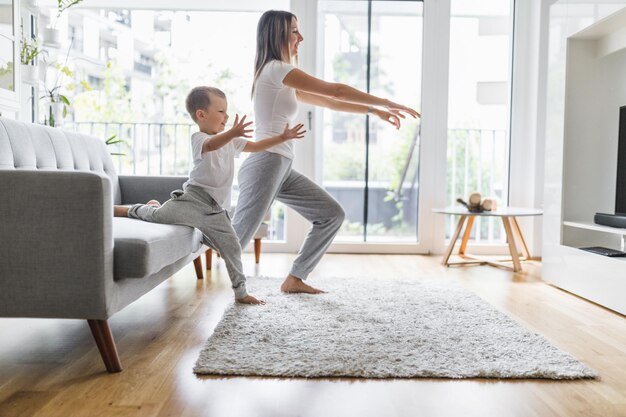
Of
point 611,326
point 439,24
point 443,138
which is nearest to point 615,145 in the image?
point 611,326

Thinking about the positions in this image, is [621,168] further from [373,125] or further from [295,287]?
[373,125]

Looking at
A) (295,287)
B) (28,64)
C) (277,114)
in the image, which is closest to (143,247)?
(277,114)

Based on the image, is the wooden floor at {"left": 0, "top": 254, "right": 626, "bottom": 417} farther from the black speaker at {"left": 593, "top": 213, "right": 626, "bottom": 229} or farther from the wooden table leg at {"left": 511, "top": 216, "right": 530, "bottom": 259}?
the wooden table leg at {"left": 511, "top": 216, "right": 530, "bottom": 259}

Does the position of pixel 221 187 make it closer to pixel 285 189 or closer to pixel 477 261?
pixel 285 189

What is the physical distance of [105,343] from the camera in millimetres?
1591

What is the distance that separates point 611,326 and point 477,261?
162 centimetres

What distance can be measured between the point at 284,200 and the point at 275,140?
43 cm

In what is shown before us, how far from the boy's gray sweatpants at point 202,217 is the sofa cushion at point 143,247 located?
0.12 meters

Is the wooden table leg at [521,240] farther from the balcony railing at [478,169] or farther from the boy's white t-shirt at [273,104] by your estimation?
the boy's white t-shirt at [273,104]

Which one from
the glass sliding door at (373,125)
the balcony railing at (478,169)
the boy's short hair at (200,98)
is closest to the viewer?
the boy's short hair at (200,98)

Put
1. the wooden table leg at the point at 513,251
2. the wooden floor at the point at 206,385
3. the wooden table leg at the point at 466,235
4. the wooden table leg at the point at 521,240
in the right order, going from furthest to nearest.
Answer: the wooden table leg at the point at 521,240, the wooden table leg at the point at 466,235, the wooden table leg at the point at 513,251, the wooden floor at the point at 206,385

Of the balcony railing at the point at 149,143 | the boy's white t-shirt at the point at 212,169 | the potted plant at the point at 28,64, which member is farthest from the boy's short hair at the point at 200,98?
the balcony railing at the point at 149,143

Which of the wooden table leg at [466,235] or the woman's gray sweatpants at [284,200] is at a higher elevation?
the woman's gray sweatpants at [284,200]

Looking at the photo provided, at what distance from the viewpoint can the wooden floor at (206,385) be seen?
1.36 meters
